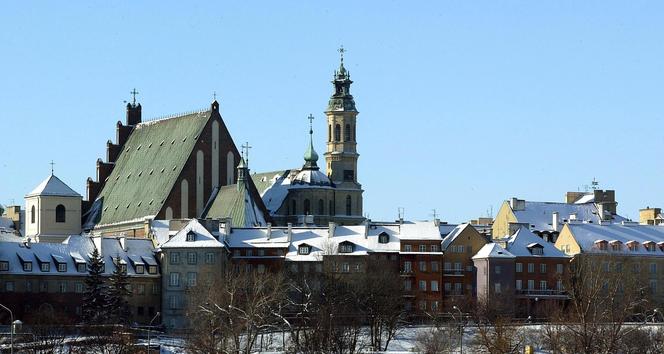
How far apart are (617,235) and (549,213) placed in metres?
14.6

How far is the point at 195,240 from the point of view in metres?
165

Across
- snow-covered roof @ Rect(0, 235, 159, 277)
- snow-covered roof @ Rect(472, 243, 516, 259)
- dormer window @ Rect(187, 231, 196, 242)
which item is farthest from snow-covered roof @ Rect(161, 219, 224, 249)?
snow-covered roof @ Rect(472, 243, 516, 259)

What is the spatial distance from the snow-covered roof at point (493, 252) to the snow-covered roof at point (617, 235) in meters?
8.58

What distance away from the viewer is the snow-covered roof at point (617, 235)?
176 m

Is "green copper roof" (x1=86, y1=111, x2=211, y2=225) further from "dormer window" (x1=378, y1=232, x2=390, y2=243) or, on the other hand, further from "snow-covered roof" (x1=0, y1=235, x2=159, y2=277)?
"dormer window" (x1=378, y1=232, x2=390, y2=243)

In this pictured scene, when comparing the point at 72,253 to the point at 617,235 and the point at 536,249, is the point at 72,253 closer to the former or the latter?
the point at 536,249

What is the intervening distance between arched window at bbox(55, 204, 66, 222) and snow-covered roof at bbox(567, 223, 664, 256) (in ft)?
176

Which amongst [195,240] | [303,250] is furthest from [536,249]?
[195,240]

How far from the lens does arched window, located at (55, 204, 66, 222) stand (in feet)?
649

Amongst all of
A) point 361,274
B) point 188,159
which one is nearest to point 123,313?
point 361,274

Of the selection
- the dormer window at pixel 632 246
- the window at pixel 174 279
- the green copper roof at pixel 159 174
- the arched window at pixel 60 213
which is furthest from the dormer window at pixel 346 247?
the arched window at pixel 60 213

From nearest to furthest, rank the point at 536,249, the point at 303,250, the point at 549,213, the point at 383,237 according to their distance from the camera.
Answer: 1. the point at 303,250
2. the point at 383,237
3. the point at 536,249
4. the point at 549,213

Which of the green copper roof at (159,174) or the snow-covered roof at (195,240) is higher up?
the green copper roof at (159,174)

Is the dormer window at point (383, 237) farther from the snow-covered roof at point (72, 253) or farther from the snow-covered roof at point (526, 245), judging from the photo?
the snow-covered roof at point (72, 253)
